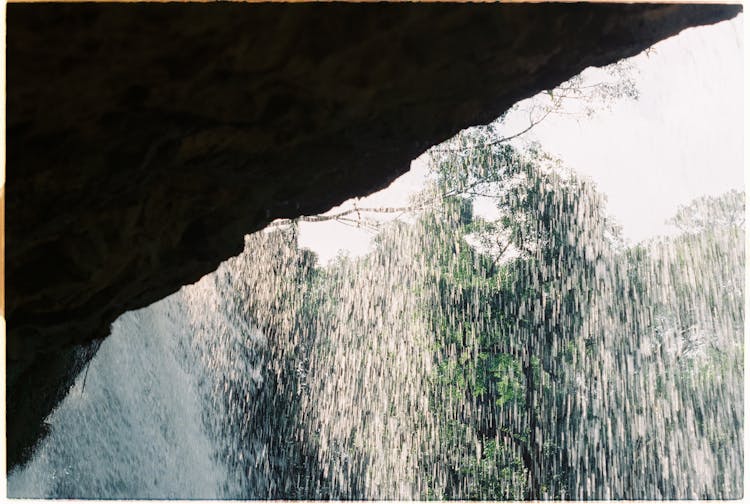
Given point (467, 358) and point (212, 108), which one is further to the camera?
point (467, 358)

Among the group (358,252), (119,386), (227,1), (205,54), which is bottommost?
(119,386)

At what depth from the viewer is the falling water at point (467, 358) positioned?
6.26m

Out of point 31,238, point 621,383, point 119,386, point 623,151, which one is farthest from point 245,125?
point 623,151

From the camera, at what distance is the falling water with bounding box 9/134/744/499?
626 centimetres

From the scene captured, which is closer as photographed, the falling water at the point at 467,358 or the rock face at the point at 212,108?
the rock face at the point at 212,108

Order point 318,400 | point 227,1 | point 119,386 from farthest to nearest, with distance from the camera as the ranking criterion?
point 318,400, point 119,386, point 227,1

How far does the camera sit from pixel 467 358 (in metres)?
7.24

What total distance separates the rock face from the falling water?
374 cm

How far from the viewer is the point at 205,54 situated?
168cm

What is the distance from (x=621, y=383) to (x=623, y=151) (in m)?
2.44

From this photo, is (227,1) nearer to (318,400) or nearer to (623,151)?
(318,400)

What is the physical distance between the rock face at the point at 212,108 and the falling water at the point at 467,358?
3.74 metres

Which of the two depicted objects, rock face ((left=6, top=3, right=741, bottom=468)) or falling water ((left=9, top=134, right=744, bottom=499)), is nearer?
rock face ((left=6, top=3, right=741, bottom=468))

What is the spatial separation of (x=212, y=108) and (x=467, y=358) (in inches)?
228
